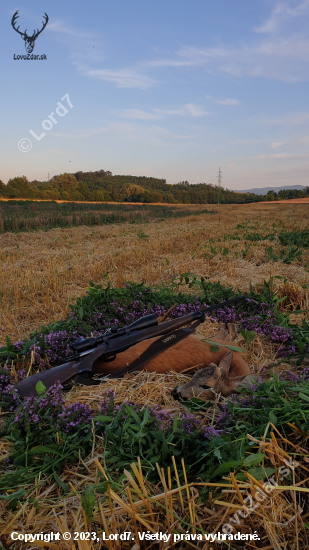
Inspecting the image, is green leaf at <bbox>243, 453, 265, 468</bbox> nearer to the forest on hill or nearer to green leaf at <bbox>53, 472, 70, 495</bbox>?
green leaf at <bbox>53, 472, 70, 495</bbox>

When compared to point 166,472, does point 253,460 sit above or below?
above

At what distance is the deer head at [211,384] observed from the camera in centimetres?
221

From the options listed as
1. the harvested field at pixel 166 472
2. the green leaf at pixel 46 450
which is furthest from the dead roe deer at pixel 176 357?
the green leaf at pixel 46 450

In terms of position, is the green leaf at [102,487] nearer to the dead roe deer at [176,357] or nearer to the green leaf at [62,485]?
the green leaf at [62,485]

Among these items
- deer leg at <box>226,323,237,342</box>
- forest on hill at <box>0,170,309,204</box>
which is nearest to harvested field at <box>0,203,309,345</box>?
deer leg at <box>226,323,237,342</box>

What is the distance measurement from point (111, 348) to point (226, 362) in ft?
3.18

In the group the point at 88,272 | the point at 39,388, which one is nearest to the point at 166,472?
the point at 39,388

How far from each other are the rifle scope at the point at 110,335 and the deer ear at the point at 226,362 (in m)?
0.70

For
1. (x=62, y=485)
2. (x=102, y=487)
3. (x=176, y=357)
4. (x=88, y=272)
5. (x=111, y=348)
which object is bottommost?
(x=62, y=485)

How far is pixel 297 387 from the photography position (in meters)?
1.89

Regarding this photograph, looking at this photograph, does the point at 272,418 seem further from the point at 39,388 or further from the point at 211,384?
the point at 39,388

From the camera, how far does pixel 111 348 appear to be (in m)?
2.65

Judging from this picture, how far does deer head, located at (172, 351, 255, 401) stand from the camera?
2.21m

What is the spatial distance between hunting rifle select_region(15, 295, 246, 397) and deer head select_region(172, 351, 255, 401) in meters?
0.44
